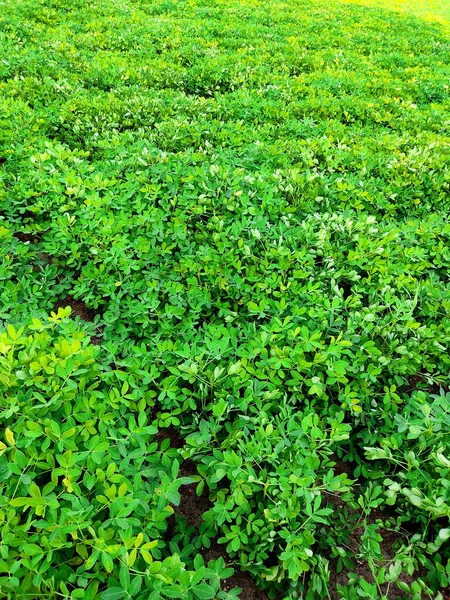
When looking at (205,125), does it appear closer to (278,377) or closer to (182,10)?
(278,377)

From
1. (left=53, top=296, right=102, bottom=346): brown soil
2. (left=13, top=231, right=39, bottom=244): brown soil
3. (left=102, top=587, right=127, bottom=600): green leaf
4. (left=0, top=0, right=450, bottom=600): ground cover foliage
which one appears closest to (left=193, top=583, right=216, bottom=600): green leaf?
(left=0, top=0, right=450, bottom=600): ground cover foliage

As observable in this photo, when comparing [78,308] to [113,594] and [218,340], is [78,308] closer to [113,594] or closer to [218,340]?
[218,340]

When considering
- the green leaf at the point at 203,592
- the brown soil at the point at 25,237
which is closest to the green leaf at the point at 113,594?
the green leaf at the point at 203,592

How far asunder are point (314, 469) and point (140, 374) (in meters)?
1.32

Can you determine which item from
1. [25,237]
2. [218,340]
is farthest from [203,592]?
[25,237]

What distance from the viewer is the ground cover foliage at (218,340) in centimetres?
215

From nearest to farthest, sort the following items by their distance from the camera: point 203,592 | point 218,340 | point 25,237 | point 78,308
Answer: point 203,592, point 218,340, point 78,308, point 25,237

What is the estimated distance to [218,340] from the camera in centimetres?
315

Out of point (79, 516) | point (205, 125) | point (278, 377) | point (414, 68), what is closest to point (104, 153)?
point (205, 125)

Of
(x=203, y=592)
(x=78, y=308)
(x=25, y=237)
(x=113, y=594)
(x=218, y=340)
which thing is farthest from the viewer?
(x=25, y=237)

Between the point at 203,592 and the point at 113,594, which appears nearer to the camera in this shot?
the point at 113,594

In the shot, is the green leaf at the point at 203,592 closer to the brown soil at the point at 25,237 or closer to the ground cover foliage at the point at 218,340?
the ground cover foliage at the point at 218,340

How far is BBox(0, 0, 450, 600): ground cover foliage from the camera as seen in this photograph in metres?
2.15

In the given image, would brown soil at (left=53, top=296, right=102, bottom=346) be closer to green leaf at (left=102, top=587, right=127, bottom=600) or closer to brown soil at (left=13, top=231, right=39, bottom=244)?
brown soil at (left=13, top=231, right=39, bottom=244)
